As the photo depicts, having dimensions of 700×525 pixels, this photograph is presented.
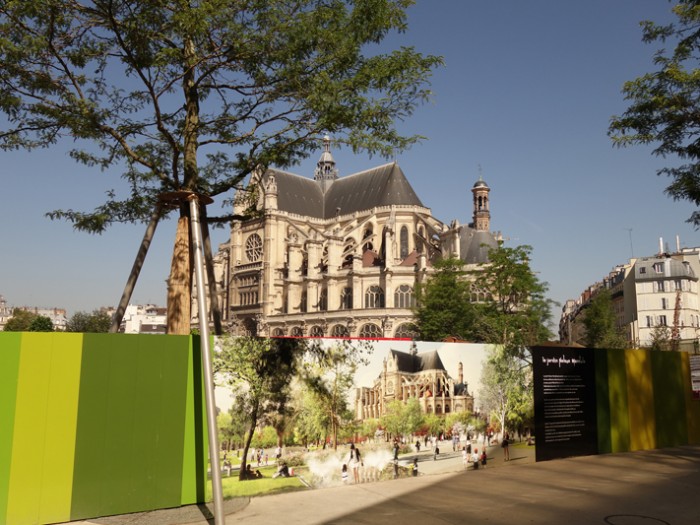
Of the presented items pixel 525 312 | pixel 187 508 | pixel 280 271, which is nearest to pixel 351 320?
pixel 280 271

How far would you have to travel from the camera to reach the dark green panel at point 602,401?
12234 mm

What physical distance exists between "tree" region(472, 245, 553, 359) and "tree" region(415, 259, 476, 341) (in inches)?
58.9

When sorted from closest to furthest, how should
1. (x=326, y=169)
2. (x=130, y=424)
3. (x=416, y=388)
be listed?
(x=130, y=424) → (x=416, y=388) → (x=326, y=169)

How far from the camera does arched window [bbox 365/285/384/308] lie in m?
55.9

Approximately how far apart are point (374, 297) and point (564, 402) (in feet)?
146

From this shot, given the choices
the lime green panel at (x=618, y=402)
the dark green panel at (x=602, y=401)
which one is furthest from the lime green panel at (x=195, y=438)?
the lime green panel at (x=618, y=402)

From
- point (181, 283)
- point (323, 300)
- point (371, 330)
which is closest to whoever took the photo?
point (181, 283)

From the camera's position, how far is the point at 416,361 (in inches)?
404

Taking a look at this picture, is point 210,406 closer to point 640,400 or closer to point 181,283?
point 181,283

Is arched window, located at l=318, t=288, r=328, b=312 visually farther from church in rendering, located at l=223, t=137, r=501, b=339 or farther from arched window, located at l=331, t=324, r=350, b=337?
arched window, located at l=331, t=324, r=350, b=337

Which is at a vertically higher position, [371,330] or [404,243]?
[404,243]

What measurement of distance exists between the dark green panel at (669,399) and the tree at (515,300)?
20822 mm

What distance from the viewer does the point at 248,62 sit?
11.9m

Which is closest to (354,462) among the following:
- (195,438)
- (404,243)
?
(195,438)
